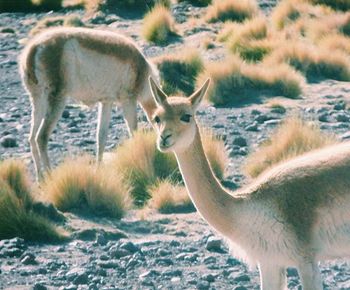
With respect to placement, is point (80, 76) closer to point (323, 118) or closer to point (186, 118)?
point (323, 118)

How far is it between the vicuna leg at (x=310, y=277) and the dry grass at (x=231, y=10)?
1477 cm

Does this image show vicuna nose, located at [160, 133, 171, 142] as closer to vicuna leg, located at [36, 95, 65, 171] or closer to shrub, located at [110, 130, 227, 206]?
shrub, located at [110, 130, 227, 206]

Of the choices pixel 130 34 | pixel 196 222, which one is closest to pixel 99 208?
pixel 196 222

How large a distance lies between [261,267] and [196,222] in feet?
11.2

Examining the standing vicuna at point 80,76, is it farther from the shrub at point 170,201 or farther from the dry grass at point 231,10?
the dry grass at point 231,10

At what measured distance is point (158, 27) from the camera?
20.2 metres

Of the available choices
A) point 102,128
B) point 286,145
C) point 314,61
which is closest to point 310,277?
point 286,145

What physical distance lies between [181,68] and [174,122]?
1047cm

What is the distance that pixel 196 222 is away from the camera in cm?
1102

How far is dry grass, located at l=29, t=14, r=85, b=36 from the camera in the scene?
2166 centimetres

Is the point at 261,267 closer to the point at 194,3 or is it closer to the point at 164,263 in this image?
the point at 164,263

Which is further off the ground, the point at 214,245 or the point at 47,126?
the point at 214,245

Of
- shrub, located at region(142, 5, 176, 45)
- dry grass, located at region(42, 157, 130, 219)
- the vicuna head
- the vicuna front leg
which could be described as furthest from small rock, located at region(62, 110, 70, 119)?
the vicuna head

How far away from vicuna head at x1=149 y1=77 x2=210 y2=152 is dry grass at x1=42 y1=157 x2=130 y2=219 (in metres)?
3.62
